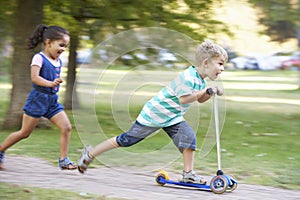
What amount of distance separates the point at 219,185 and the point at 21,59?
582cm

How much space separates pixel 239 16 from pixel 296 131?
4.52 m

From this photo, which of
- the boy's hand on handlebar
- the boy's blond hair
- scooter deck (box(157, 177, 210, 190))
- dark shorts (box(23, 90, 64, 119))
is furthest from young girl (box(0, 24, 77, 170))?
the boy's hand on handlebar

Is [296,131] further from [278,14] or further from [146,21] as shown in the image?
[146,21]

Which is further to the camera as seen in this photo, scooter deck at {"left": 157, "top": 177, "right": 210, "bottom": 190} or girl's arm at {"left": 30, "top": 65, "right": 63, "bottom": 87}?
girl's arm at {"left": 30, "top": 65, "right": 63, "bottom": 87}

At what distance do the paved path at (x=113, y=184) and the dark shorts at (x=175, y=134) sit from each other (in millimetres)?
440

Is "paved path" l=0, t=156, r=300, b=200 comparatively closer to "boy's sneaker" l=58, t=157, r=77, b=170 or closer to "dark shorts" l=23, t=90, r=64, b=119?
"boy's sneaker" l=58, t=157, r=77, b=170

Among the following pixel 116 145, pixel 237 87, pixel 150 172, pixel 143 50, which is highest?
pixel 143 50

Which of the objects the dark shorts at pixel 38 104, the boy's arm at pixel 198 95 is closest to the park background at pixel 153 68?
the dark shorts at pixel 38 104

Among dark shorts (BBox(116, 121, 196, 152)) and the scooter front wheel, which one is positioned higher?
dark shorts (BBox(116, 121, 196, 152))

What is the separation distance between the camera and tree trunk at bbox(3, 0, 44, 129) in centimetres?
1055

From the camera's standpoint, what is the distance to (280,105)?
1919cm

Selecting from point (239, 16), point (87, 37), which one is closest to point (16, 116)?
point (87, 37)

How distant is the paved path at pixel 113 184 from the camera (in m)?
5.67

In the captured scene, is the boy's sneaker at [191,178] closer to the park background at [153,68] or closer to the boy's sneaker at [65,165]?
the park background at [153,68]
